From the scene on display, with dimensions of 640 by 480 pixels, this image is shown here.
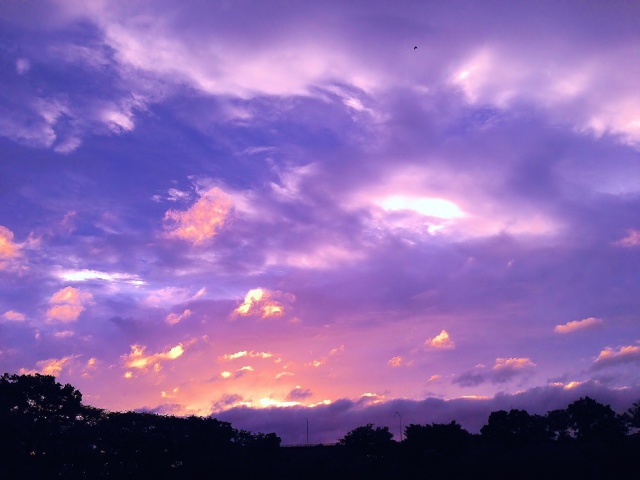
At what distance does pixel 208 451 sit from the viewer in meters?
75.4

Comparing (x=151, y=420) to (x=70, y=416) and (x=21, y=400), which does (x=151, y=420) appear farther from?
(x=21, y=400)

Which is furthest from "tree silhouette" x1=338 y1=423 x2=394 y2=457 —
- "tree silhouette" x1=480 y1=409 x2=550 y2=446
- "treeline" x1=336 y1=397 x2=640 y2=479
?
"tree silhouette" x1=480 y1=409 x2=550 y2=446

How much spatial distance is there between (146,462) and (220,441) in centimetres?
985

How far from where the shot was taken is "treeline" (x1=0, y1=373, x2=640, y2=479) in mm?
63281

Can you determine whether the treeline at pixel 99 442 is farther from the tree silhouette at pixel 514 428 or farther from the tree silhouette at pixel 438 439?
the tree silhouette at pixel 514 428

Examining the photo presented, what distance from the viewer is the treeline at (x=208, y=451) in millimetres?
63281

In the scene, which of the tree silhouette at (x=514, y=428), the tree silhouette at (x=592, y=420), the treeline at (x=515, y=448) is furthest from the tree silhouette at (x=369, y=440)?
the tree silhouette at (x=592, y=420)

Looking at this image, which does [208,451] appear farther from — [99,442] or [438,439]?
[438,439]

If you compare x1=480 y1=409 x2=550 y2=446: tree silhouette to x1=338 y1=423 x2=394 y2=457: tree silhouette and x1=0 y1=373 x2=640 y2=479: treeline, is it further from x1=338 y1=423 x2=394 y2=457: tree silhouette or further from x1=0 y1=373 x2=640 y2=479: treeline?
x1=338 y1=423 x2=394 y2=457: tree silhouette

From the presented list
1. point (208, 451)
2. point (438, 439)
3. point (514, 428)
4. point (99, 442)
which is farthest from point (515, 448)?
point (99, 442)

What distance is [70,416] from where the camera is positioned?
79188 mm

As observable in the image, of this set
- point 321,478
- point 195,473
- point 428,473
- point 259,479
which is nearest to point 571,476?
point 428,473

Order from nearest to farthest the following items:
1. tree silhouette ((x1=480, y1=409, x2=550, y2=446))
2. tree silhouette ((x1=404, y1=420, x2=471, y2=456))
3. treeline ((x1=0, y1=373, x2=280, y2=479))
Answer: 1. treeline ((x1=0, y1=373, x2=280, y2=479))
2. tree silhouette ((x1=404, y1=420, x2=471, y2=456))
3. tree silhouette ((x1=480, y1=409, x2=550, y2=446))

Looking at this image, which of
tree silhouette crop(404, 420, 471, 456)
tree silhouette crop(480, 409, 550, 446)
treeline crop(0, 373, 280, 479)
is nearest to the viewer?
treeline crop(0, 373, 280, 479)
